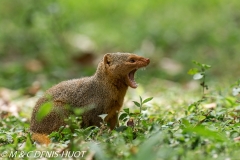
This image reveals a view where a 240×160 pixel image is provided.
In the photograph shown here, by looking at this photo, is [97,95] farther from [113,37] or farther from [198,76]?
[113,37]

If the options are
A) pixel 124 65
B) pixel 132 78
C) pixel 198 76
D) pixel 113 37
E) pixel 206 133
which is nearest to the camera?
pixel 206 133

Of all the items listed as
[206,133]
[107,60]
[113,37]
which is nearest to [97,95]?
[107,60]

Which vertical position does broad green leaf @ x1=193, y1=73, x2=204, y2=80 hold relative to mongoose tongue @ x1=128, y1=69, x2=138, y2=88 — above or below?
below

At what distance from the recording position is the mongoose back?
188 inches

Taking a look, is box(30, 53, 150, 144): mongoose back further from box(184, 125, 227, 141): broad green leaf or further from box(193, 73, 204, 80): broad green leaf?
box(184, 125, 227, 141): broad green leaf

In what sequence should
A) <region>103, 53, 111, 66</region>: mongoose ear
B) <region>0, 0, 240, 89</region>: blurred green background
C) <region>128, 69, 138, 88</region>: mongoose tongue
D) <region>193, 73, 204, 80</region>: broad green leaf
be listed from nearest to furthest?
<region>193, 73, 204, 80</region>: broad green leaf, <region>128, 69, 138, 88</region>: mongoose tongue, <region>103, 53, 111, 66</region>: mongoose ear, <region>0, 0, 240, 89</region>: blurred green background

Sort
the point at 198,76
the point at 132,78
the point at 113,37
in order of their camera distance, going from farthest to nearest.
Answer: the point at 113,37 < the point at 132,78 < the point at 198,76

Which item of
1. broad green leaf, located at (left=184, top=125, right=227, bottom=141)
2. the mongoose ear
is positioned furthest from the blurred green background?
broad green leaf, located at (left=184, top=125, right=227, bottom=141)

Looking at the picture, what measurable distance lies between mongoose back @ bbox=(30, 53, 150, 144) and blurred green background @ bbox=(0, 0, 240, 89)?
9.70ft

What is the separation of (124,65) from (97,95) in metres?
0.38

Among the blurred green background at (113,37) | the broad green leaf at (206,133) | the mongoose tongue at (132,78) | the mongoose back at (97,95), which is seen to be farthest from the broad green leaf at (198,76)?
the blurred green background at (113,37)

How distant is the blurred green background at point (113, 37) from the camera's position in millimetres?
9195

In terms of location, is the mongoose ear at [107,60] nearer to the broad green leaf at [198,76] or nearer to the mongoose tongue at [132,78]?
the mongoose tongue at [132,78]

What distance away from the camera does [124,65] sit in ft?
15.9
